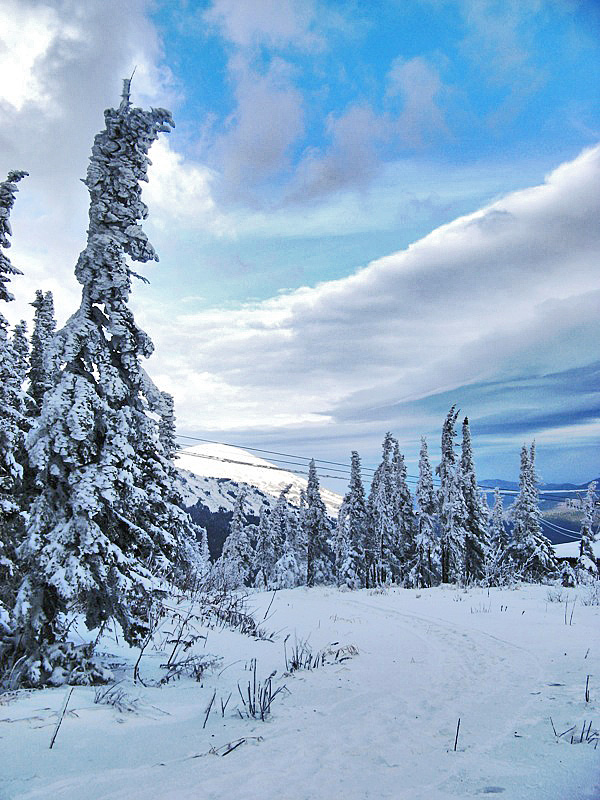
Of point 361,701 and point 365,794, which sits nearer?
point 365,794

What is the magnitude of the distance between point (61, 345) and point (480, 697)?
23.2 feet

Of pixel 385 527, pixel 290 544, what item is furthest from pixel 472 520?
pixel 290 544

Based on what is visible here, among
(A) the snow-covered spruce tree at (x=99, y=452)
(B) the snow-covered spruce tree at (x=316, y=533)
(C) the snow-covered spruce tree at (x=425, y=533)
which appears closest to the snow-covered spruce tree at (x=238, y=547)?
(B) the snow-covered spruce tree at (x=316, y=533)

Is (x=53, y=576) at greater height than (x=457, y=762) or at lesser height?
greater

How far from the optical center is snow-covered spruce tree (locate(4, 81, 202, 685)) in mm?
5906

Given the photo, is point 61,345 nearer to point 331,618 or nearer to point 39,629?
point 39,629

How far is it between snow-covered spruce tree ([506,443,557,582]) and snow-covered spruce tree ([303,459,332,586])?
1812 centimetres

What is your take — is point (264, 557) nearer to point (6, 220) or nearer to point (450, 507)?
point (450, 507)

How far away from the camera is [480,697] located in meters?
4.99

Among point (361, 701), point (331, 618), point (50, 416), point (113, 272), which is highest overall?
point (113, 272)

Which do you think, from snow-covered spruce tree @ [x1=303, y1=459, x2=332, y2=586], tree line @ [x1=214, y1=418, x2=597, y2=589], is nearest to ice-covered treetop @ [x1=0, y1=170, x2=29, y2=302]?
tree line @ [x1=214, y1=418, x2=597, y2=589]

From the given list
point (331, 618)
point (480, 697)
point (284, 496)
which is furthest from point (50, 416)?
point (284, 496)

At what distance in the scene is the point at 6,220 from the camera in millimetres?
10938

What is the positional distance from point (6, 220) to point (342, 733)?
12.6m
